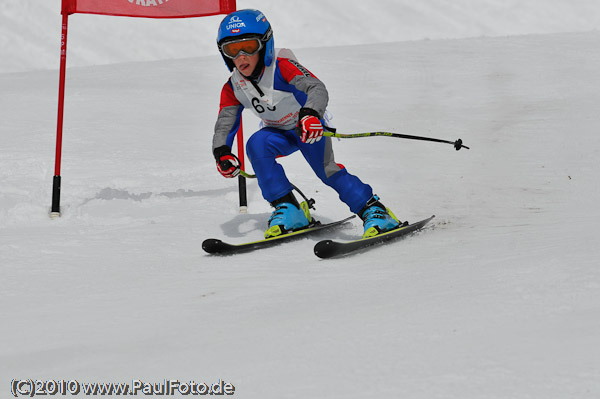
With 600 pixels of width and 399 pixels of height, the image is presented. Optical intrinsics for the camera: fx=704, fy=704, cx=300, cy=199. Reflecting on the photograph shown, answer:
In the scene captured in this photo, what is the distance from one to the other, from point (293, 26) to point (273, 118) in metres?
14.7

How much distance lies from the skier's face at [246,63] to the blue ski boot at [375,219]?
3.55 feet

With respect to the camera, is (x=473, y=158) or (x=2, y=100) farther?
(x=2, y=100)

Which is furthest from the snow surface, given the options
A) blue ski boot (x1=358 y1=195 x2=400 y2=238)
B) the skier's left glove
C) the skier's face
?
the skier's face

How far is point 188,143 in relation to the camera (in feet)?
22.1

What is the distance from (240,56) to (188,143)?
2.69 m

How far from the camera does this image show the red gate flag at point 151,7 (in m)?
5.34

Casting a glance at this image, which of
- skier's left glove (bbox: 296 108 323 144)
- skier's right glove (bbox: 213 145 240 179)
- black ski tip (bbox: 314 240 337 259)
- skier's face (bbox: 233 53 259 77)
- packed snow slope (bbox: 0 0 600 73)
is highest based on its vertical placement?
packed snow slope (bbox: 0 0 600 73)

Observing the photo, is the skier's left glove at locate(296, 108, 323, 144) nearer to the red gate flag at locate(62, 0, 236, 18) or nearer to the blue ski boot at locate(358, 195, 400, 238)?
the blue ski boot at locate(358, 195, 400, 238)

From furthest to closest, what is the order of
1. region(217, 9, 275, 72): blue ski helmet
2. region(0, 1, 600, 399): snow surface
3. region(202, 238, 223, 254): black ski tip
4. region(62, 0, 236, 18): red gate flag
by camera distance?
region(62, 0, 236, 18): red gate flag < region(217, 9, 275, 72): blue ski helmet < region(202, 238, 223, 254): black ski tip < region(0, 1, 600, 399): snow surface

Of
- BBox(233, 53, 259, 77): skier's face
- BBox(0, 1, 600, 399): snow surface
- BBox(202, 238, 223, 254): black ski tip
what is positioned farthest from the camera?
BBox(233, 53, 259, 77): skier's face

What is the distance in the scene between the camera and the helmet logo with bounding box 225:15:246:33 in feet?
13.3

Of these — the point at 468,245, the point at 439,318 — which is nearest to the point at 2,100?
the point at 468,245

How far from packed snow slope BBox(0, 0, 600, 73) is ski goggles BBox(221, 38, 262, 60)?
12789mm

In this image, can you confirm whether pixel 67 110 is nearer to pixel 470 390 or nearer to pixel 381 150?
pixel 381 150
